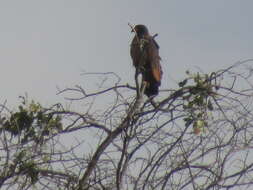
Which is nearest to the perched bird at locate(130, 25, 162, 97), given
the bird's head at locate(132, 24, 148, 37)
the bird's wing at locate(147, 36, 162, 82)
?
the bird's wing at locate(147, 36, 162, 82)

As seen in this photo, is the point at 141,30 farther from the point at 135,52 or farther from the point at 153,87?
the point at 153,87

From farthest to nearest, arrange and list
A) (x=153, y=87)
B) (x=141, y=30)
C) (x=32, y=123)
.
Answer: (x=141, y=30)
(x=153, y=87)
(x=32, y=123)

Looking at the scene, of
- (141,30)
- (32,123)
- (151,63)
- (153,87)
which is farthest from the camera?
(141,30)

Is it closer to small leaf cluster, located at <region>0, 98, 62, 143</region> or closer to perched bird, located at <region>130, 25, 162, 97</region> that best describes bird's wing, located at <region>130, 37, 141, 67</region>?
perched bird, located at <region>130, 25, 162, 97</region>

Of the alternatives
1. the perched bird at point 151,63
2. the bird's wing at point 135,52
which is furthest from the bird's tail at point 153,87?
the bird's wing at point 135,52

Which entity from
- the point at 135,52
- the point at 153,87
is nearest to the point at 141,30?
the point at 135,52

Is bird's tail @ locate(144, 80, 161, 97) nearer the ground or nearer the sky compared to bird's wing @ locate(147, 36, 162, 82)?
nearer the ground

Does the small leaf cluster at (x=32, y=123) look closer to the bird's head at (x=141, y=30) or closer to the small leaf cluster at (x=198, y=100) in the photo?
the small leaf cluster at (x=198, y=100)

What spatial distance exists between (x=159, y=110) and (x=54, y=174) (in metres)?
0.82

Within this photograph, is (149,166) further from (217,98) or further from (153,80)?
(153,80)

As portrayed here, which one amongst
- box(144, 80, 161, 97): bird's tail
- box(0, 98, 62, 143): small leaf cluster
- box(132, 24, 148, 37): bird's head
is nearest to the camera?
box(0, 98, 62, 143): small leaf cluster

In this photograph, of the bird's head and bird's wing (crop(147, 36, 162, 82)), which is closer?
bird's wing (crop(147, 36, 162, 82))

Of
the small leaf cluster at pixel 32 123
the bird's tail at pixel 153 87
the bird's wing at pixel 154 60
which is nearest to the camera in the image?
the small leaf cluster at pixel 32 123

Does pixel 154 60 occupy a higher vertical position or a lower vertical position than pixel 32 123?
higher
